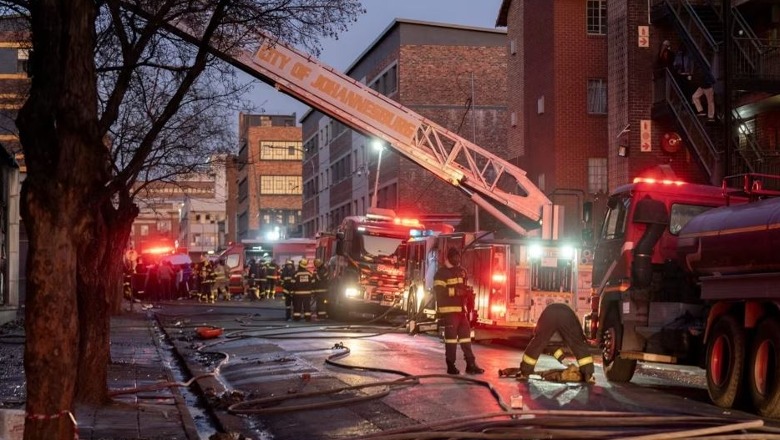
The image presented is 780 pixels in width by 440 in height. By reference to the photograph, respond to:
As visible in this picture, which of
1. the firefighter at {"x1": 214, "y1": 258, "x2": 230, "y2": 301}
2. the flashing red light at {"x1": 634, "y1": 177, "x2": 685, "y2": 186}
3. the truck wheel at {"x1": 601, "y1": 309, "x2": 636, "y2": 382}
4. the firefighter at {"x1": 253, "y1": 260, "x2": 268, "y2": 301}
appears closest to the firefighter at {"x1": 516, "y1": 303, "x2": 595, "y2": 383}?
the truck wheel at {"x1": 601, "y1": 309, "x2": 636, "y2": 382}

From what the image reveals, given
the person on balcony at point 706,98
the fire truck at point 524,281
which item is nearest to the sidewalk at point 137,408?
the fire truck at point 524,281

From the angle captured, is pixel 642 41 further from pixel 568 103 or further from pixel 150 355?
pixel 150 355

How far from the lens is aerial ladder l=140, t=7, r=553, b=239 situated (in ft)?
79.3

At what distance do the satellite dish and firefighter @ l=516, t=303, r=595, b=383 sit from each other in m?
18.1

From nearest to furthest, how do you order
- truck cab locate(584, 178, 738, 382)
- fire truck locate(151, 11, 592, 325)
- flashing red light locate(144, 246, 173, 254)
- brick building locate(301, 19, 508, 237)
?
truck cab locate(584, 178, 738, 382), fire truck locate(151, 11, 592, 325), flashing red light locate(144, 246, 173, 254), brick building locate(301, 19, 508, 237)

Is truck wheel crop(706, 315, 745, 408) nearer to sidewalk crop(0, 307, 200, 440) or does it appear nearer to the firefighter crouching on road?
sidewalk crop(0, 307, 200, 440)

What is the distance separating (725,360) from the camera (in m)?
13.4

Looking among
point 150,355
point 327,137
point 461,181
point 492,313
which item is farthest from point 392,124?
point 327,137

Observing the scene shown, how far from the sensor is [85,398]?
13.0 meters

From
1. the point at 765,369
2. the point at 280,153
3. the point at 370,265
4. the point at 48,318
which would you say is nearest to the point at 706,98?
the point at 370,265

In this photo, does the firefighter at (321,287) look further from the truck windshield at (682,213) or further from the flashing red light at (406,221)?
the truck windshield at (682,213)

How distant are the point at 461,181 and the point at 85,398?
14.3 meters

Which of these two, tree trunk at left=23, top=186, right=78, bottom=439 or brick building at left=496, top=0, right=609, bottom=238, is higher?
brick building at left=496, top=0, right=609, bottom=238

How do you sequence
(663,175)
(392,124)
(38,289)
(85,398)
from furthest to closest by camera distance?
(392,124) → (663,175) → (85,398) → (38,289)
